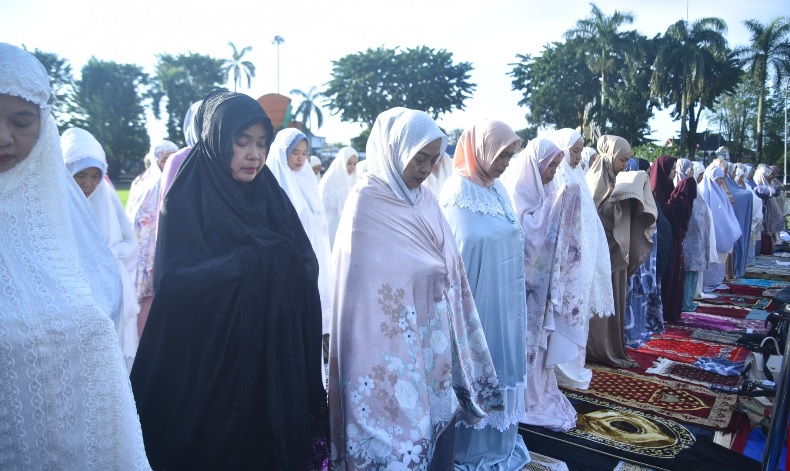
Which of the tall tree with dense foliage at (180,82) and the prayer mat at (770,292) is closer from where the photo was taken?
the prayer mat at (770,292)

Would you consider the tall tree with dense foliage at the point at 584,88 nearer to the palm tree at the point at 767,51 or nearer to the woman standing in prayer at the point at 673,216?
the palm tree at the point at 767,51

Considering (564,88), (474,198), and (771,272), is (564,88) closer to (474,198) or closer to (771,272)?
(771,272)

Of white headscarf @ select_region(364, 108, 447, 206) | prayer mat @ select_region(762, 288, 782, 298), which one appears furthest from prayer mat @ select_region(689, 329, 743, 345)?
white headscarf @ select_region(364, 108, 447, 206)

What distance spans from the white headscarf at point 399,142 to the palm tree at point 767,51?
36630 millimetres

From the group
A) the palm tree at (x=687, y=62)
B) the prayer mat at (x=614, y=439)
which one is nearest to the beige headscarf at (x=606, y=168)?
the prayer mat at (x=614, y=439)

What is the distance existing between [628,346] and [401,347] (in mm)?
4081

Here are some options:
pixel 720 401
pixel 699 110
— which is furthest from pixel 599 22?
pixel 720 401

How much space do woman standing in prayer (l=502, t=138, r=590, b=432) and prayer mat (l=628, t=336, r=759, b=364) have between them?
6.59 feet

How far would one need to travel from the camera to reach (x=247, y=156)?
6.27 feet

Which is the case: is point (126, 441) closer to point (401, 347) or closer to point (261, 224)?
point (261, 224)

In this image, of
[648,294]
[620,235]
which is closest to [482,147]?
[620,235]

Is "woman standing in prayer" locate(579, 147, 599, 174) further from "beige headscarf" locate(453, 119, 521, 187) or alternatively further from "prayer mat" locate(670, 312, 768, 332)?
"beige headscarf" locate(453, 119, 521, 187)

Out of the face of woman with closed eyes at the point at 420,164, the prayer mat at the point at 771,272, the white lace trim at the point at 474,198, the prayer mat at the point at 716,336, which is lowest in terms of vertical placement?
the prayer mat at the point at 716,336

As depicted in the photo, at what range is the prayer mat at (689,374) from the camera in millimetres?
4496
